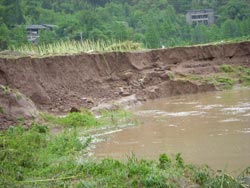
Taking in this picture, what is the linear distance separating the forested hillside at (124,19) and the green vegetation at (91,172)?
51.5 feet

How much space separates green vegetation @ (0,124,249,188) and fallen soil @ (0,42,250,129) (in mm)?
6346

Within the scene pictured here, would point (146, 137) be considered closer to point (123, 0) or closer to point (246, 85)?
point (246, 85)

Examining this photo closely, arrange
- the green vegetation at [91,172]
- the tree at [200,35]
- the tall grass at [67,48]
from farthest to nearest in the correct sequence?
the tree at [200,35] < the tall grass at [67,48] < the green vegetation at [91,172]

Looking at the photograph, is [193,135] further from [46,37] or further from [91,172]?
[46,37]

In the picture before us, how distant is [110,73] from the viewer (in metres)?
18.8

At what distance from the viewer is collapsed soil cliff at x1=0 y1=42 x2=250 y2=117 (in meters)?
15.2

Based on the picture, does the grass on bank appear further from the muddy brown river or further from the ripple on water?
the ripple on water

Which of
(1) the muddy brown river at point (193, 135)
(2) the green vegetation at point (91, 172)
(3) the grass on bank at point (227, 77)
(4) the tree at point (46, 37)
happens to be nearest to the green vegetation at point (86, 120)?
(1) the muddy brown river at point (193, 135)

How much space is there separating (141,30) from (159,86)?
1685 centimetres

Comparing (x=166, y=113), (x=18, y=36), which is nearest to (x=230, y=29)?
(x=18, y=36)

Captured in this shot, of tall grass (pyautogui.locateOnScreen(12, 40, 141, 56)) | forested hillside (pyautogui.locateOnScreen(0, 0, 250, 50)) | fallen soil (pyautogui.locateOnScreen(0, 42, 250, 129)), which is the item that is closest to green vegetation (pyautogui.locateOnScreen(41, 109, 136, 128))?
fallen soil (pyautogui.locateOnScreen(0, 42, 250, 129))

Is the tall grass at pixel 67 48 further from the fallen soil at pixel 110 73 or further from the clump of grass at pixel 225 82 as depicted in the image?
the clump of grass at pixel 225 82

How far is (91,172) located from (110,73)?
1176 cm

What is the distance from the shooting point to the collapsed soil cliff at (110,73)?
50.0ft
